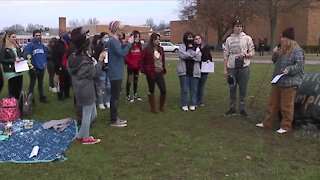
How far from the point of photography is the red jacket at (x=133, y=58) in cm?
1022

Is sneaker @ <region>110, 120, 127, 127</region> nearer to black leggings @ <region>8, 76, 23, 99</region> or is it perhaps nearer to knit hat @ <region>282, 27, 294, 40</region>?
black leggings @ <region>8, 76, 23, 99</region>

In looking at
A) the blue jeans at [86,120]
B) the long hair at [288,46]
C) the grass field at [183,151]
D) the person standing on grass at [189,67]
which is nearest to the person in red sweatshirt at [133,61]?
the person standing on grass at [189,67]

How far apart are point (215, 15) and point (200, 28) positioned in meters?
8.92

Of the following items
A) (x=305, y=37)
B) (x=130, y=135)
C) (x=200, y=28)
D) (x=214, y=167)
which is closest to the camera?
(x=214, y=167)

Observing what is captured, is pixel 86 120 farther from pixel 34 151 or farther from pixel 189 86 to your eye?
pixel 189 86

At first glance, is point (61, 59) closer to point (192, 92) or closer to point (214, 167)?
point (192, 92)

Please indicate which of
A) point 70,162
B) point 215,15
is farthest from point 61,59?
point 215,15

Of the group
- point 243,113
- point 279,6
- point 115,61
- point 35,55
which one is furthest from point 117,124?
point 279,6

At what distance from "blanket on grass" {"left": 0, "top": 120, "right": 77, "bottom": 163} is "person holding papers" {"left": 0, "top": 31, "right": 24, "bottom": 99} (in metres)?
1.63

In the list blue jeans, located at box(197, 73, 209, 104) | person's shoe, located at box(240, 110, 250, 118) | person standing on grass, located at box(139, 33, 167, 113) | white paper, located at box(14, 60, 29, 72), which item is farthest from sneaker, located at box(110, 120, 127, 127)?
blue jeans, located at box(197, 73, 209, 104)

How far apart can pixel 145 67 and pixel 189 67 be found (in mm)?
1064

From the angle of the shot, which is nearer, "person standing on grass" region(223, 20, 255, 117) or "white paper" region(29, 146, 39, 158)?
"white paper" region(29, 146, 39, 158)

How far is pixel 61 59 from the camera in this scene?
34.5 ft

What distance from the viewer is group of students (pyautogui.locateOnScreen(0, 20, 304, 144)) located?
257 inches
